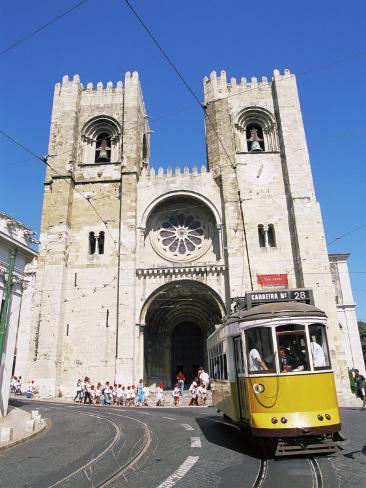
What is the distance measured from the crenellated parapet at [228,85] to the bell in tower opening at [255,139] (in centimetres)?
258

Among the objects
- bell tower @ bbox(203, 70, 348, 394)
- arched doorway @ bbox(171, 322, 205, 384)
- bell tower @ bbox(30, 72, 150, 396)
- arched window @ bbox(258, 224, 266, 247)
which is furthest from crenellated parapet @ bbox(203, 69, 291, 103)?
arched doorway @ bbox(171, 322, 205, 384)

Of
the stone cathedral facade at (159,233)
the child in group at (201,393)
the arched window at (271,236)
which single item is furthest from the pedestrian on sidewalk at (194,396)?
the arched window at (271,236)

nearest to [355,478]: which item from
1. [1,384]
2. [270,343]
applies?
[270,343]

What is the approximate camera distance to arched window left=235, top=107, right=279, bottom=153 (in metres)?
23.8

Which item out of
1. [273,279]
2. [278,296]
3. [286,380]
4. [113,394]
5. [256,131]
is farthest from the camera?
[256,131]

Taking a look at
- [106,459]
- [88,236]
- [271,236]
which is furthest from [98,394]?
[106,459]

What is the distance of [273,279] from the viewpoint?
2019 cm

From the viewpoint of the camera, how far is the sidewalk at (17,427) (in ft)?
24.5

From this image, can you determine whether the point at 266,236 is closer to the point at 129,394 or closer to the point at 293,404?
the point at 129,394

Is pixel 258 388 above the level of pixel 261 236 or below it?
below

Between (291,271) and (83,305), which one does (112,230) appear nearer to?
(83,305)

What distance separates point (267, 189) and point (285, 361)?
57.4 ft

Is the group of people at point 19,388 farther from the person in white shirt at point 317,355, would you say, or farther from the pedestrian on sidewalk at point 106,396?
the person in white shirt at point 317,355

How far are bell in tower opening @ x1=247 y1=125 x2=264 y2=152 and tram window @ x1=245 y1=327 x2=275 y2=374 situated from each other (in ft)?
63.0
